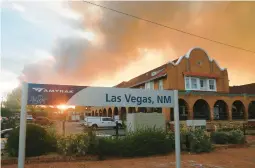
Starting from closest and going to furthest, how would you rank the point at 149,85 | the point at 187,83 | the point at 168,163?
the point at 168,163 → the point at 187,83 → the point at 149,85

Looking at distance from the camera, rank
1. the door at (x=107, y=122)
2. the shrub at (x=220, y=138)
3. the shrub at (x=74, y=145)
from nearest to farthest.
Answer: the shrub at (x=74, y=145), the shrub at (x=220, y=138), the door at (x=107, y=122)

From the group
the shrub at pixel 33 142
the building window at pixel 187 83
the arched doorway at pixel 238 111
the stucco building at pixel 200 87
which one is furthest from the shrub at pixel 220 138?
the arched doorway at pixel 238 111

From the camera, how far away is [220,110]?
3303cm

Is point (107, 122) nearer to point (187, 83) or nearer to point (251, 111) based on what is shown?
point (187, 83)

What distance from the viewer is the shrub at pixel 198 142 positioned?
11938 millimetres

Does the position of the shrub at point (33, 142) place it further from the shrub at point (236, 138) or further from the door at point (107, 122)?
the door at point (107, 122)

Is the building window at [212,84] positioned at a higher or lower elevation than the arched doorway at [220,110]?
higher

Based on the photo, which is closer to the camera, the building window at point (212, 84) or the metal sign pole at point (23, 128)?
the metal sign pole at point (23, 128)

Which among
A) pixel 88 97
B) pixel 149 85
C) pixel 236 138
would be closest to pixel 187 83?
pixel 149 85

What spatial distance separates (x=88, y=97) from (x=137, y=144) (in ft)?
14.7

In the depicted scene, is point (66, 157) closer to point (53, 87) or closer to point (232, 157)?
point (53, 87)

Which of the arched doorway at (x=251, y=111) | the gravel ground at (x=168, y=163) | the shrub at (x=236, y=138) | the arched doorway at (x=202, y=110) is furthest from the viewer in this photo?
the arched doorway at (x=251, y=111)

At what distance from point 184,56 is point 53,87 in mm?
25932

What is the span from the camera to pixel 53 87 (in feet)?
21.6
